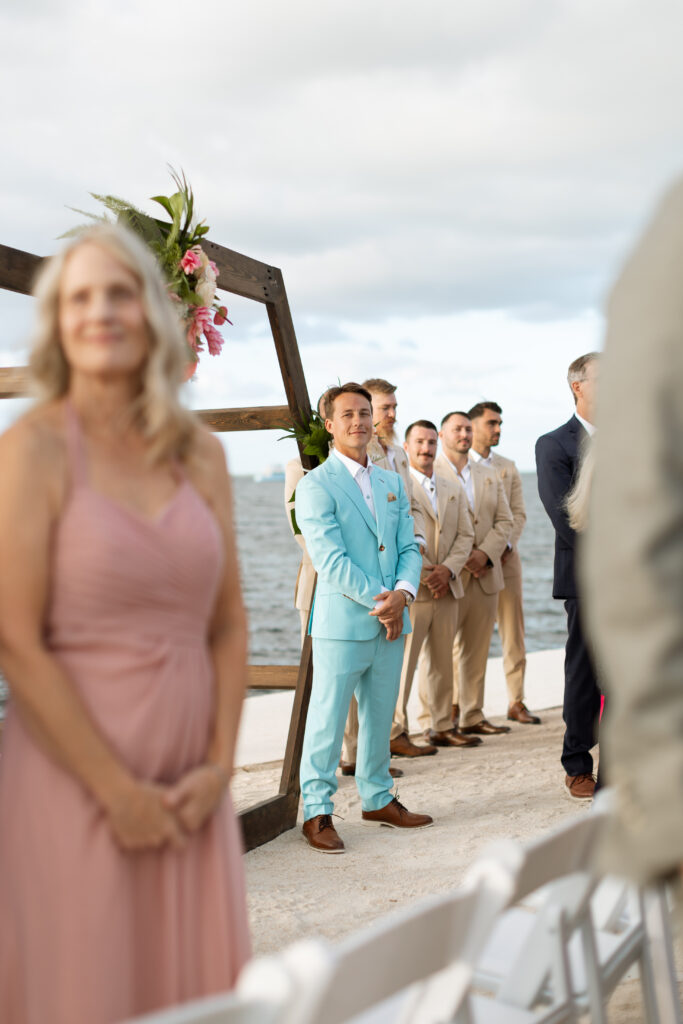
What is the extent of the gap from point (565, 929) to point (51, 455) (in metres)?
1.37

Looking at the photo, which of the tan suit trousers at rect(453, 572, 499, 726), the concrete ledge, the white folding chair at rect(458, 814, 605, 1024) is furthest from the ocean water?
the white folding chair at rect(458, 814, 605, 1024)

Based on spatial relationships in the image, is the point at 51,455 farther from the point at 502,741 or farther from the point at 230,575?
the point at 502,741

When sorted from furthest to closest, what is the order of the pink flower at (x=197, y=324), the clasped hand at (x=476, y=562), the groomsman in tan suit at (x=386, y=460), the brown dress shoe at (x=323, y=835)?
the clasped hand at (x=476, y=562) < the groomsman in tan suit at (x=386, y=460) < the brown dress shoe at (x=323, y=835) < the pink flower at (x=197, y=324)

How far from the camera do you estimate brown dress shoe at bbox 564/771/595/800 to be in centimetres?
563

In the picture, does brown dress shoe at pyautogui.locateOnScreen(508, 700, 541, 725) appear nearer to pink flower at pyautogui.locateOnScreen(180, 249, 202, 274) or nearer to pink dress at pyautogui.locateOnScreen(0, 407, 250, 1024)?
pink flower at pyautogui.locateOnScreen(180, 249, 202, 274)

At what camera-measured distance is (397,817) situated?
5.34 m

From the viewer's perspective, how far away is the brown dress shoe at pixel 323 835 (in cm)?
500

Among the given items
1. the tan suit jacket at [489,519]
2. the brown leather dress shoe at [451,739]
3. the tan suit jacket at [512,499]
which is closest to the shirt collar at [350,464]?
the tan suit jacket at [489,519]

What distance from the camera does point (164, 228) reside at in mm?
4230

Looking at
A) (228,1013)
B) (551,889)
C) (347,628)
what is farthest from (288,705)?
(228,1013)

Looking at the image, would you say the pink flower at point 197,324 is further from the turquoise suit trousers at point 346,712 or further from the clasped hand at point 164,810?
the clasped hand at point 164,810

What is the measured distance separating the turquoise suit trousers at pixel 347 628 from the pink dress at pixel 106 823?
10.5ft

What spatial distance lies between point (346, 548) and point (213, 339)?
4.78ft

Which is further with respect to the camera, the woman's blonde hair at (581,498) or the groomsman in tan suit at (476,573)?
the groomsman in tan suit at (476,573)
